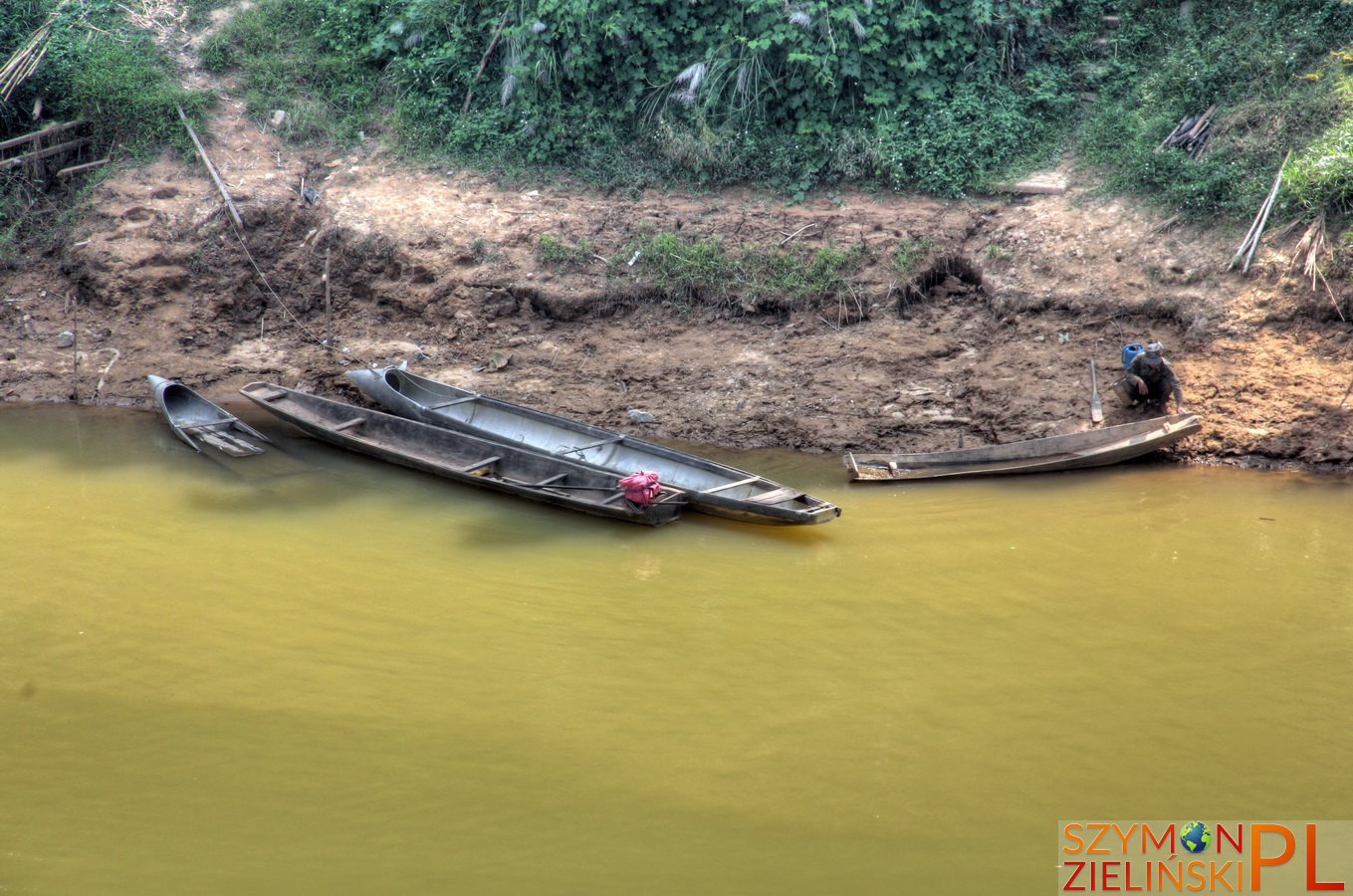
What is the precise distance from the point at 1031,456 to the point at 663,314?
14.0 feet

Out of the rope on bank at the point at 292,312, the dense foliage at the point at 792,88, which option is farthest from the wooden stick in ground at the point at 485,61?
the rope on bank at the point at 292,312

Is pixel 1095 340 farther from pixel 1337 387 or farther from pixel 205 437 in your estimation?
pixel 205 437

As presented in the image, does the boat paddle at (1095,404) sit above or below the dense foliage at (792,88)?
below

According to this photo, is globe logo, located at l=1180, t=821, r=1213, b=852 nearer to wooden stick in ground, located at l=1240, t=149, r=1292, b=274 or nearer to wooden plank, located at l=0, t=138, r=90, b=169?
wooden stick in ground, located at l=1240, t=149, r=1292, b=274

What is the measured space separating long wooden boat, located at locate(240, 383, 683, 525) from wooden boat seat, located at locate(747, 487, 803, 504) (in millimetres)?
636

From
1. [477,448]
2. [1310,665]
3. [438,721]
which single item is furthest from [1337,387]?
Result: [438,721]

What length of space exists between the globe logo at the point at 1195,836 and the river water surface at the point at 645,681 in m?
0.10

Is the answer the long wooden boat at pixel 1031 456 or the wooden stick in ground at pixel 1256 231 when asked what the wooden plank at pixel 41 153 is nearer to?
the long wooden boat at pixel 1031 456

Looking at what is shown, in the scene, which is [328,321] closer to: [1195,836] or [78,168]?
[78,168]

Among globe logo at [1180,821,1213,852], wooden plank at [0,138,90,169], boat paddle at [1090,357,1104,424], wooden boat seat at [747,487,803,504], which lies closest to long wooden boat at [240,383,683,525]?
wooden boat seat at [747,487,803,504]

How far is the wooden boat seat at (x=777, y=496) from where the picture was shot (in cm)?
873

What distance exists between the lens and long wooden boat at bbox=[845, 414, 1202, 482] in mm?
9438

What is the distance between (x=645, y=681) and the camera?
6.82 m

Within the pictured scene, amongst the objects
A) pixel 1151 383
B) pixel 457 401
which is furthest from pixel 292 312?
pixel 1151 383
